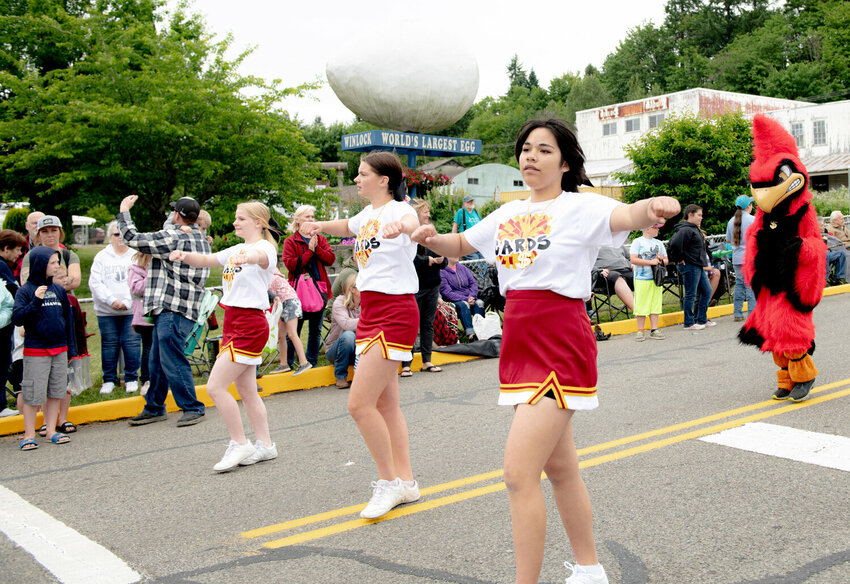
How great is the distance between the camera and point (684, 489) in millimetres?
4598

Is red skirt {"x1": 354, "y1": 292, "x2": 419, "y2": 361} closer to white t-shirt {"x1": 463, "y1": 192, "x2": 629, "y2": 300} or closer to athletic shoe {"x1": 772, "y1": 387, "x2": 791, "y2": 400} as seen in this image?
white t-shirt {"x1": 463, "y1": 192, "x2": 629, "y2": 300}

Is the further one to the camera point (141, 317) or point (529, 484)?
point (141, 317)

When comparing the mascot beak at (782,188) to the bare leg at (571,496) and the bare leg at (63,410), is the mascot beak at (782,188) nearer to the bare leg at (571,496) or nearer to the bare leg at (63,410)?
the bare leg at (571,496)

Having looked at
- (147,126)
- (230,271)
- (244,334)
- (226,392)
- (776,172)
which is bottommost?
(226,392)

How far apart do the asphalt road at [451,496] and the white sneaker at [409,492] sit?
0.04 metres

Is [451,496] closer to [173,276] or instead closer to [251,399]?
[251,399]

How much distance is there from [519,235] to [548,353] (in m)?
0.51

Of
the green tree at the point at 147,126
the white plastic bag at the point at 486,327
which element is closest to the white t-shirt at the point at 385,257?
the white plastic bag at the point at 486,327

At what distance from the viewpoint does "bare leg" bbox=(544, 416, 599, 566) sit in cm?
313

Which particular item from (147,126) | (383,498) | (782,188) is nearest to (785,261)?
(782,188)

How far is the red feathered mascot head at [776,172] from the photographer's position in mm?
6434

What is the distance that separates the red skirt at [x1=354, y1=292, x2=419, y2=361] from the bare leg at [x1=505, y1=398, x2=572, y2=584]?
1.58m

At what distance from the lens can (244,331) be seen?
5.63m

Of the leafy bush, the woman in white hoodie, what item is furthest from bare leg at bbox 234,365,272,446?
the leafy bush
